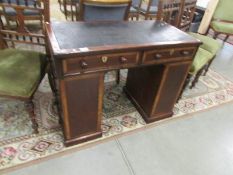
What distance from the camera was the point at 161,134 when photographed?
1581 mm

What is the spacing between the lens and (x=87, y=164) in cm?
131

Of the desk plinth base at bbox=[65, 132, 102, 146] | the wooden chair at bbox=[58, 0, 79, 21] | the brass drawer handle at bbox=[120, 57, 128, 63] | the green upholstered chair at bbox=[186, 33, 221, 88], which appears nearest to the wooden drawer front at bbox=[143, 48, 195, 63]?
the brass drawer handle at bbox=[120, 57, 128, 63]

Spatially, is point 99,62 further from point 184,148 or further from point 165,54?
point 184,148

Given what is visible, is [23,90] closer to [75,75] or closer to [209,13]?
[75,75]

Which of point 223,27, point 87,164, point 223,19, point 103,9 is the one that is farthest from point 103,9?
point 223,19

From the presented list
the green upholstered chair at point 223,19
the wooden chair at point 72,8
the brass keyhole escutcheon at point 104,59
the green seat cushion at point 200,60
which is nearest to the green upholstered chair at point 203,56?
the green seat cushion at point 200,60

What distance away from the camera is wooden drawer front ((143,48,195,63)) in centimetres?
118

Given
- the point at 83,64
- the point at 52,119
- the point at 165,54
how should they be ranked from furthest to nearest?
the point at 52,119
the point at 165,54
the point at 83,64

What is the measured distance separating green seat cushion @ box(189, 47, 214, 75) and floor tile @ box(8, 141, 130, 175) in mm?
A: 918

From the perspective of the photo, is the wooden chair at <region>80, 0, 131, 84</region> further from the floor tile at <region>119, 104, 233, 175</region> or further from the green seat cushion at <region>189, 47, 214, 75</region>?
the floor tile at <region>119, 104, 233, 175</region>

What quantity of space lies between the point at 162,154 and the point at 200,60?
0.89 m

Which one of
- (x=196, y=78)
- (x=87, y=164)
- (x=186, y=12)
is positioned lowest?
(x=87, y=164)

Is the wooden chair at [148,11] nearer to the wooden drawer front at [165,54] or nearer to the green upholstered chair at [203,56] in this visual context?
the green upholstered chair at [203,56]

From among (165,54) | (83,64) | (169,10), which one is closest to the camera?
(83,64)
